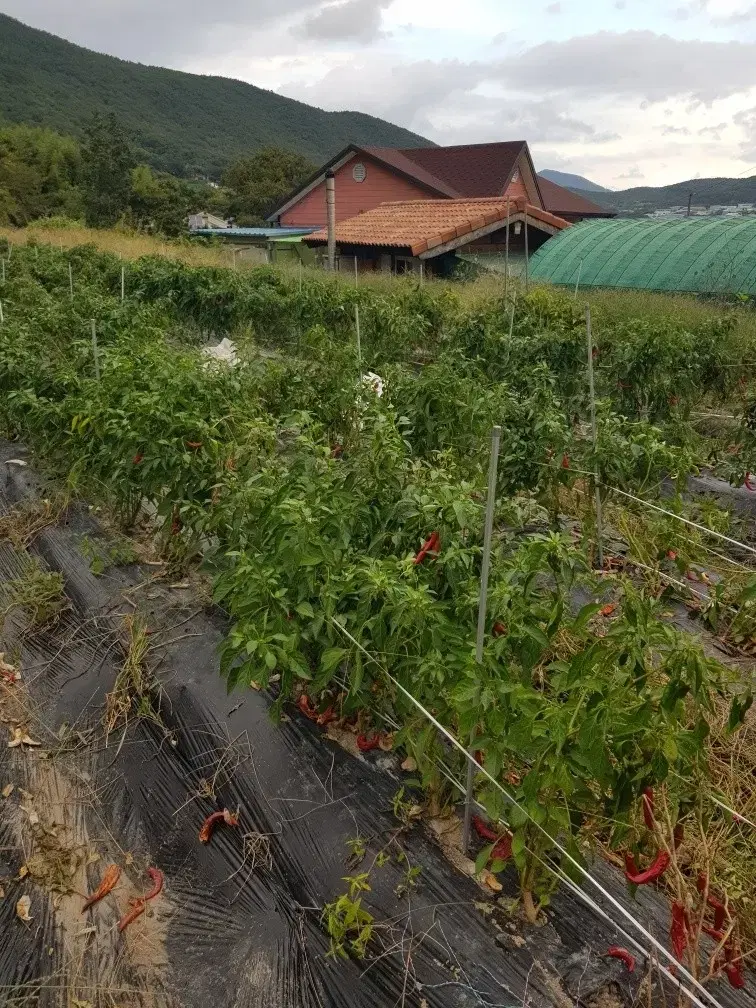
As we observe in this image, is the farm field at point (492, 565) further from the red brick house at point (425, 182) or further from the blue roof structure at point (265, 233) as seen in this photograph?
the blue roof structure at point (265, 233)

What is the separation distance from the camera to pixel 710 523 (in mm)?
3564

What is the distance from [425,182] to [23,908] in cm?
2334

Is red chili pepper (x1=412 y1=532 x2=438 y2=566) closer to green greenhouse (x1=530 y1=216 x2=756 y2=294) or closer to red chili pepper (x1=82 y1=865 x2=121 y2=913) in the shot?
red chili pepper (x1=82 y1=865 x2=121 y2=913)

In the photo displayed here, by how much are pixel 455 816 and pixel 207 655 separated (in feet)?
4.01

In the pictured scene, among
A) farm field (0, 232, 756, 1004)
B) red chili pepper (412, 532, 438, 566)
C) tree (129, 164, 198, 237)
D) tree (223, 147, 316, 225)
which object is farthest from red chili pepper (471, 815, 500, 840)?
tree (223, 147, 316, 225)

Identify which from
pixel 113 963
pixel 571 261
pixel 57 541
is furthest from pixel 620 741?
pixel 571 261

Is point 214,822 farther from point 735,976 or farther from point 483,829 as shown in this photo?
point 735,976

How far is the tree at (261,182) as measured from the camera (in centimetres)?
3788

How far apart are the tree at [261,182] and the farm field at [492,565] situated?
34407 millimetres

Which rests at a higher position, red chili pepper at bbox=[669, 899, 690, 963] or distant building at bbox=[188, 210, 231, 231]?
distant building at bbox=[188, 210, 231, 231]

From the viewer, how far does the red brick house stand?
23188 mm

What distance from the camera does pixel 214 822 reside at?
7.79 ft

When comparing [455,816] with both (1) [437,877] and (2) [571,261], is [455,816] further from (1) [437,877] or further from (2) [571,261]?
(2) [571,261]

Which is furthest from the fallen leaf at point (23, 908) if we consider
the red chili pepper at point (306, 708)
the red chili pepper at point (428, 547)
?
the red chili pepper at point (428, 547)
